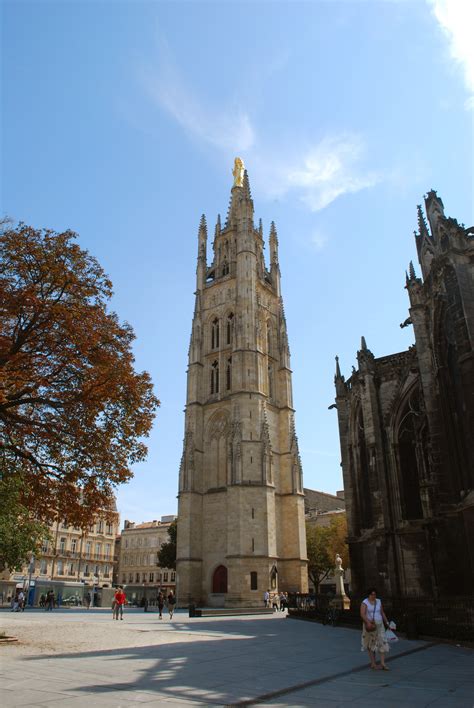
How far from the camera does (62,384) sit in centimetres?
1378

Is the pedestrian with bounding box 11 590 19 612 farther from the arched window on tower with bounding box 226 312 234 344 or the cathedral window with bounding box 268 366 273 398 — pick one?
the arched window on tower with bounding box 226 312 234 344

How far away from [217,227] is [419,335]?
38.4m

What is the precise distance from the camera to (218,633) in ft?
50.8

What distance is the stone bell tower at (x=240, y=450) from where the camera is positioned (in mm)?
37344

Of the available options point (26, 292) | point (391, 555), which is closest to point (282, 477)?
point (391, 555)

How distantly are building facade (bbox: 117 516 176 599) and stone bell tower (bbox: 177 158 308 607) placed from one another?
99.6 ft

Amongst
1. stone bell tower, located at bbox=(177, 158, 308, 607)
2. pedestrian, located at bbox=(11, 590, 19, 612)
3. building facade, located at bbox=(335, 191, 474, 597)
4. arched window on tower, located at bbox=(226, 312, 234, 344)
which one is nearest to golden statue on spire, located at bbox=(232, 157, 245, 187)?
stone bell tower, located at bbox=(177, 158, 308, 607)

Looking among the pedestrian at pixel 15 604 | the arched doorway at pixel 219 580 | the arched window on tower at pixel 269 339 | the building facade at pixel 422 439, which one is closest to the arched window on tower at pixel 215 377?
the arched window on tower at pixel 269 339

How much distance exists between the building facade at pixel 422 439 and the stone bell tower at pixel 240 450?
41.4 feet

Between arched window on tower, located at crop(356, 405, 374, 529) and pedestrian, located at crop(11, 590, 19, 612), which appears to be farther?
pedestrian, located at crop(11, 590, 19, 612)

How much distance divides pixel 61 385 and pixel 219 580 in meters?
30.3

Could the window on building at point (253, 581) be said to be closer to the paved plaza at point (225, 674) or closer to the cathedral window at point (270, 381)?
the cathedral window at point (270, 381)

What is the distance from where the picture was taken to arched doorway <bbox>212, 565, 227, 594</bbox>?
127 ft

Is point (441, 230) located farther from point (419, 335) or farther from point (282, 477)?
point (282, 477)
